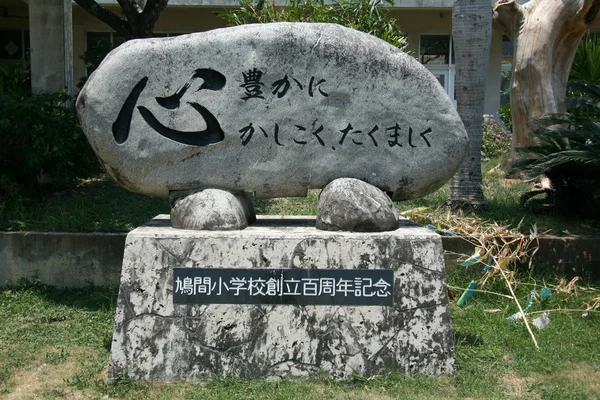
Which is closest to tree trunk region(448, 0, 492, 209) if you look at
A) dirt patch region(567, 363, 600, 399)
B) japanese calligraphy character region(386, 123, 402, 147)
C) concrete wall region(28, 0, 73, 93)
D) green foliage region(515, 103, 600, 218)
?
green foliage region(515, 103, 600, 218)

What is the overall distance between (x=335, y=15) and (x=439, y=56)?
4.86 metres

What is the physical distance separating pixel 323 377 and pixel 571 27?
236 inches

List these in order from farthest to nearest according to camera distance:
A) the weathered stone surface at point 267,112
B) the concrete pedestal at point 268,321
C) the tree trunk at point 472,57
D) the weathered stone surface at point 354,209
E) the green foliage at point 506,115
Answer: the green foliage at point 506,115 → the tree trunk at point 472,57 → the weathered stone surface at point 267,112 → the weathered stone surface at point 354,209 → the concrete pedestal at point 268,321

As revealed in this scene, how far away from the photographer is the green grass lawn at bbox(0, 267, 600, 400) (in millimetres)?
3941

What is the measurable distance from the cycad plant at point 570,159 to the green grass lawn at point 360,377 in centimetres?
105

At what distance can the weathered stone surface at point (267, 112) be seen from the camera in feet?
14.2

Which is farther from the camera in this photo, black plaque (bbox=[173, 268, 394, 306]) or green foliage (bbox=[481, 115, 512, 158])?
green foliage (bbox=[481, 115, 512, 158])

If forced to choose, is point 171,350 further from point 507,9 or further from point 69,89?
point 507,9

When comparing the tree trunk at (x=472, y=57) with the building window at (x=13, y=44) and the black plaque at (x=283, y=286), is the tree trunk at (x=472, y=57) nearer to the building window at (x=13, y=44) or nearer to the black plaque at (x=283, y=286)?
the black plaque at (x=283, y=286)

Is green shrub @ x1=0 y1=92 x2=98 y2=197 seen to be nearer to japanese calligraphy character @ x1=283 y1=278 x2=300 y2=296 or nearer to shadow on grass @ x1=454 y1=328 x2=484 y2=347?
japanese calligraphy character @ x1=283 y1=278 x2=300 y2=296

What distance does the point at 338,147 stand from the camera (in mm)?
4414

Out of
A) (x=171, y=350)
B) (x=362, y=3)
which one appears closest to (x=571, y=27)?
(x=362, y=3)

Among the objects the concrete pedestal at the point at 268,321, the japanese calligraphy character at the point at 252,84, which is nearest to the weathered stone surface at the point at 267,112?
the japanese calligraphy character at the point at 252,84

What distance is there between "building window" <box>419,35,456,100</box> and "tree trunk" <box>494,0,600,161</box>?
5.07m
